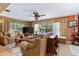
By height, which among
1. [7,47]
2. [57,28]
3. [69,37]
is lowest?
[7,47]

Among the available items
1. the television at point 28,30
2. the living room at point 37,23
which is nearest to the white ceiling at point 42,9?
the living room at point 37,23

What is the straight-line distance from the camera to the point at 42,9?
321 centimetres

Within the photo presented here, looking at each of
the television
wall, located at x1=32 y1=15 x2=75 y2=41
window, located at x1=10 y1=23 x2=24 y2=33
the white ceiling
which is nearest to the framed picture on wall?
wall, located at x1=32 y1=15 x2=75 y2=41

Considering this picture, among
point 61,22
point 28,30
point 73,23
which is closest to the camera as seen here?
point 28,30

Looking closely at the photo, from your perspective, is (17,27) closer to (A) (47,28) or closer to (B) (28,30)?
(B) (28,30)

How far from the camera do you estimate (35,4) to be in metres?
3.02

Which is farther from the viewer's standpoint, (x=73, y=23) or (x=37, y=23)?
(x=73, y=23)

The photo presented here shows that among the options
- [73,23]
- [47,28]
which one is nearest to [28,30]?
[47,28]

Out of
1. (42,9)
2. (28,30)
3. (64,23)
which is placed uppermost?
(42,9)

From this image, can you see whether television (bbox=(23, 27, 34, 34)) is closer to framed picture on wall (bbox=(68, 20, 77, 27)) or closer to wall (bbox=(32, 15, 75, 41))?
wall (bbox=(32, 15, 75, 41))

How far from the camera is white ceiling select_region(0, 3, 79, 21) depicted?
10.0ft

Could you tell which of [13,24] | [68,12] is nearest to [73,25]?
[68,12]

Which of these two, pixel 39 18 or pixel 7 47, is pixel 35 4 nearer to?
pixel 39 18

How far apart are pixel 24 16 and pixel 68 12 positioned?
1186 millimetres
